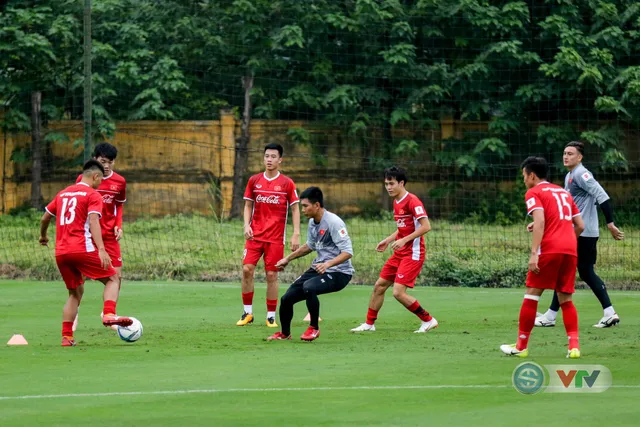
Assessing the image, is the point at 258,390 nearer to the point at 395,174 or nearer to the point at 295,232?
the point at 395,174

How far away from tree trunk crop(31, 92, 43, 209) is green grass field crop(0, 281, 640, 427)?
51.0 ft

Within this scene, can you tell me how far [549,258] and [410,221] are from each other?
2.70 meters

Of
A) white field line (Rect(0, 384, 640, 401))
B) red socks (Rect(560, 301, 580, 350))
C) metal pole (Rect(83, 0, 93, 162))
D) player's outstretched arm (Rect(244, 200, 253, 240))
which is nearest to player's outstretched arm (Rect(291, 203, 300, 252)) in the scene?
player's outstretched arm (Rect(244, 200, 253, 240))

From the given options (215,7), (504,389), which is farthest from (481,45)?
(504,389)

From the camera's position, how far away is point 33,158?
29.5 m

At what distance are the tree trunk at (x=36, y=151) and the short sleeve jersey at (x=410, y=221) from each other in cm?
1893

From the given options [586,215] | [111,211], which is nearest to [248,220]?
[111,211]

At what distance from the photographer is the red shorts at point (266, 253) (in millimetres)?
12992

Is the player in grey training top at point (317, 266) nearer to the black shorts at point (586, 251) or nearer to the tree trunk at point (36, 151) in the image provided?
the black shorts at point (586, 251)

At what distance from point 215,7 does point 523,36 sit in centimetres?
861

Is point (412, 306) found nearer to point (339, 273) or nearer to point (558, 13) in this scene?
point (339, 273)

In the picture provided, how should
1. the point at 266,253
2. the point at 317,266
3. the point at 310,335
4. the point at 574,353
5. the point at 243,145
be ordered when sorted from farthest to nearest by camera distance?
1. the point at 243,145
2. the point at 266,253
3. the point at 317,266
4. the point at 310,335
5. the point at 574,353

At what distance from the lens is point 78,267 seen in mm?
10859

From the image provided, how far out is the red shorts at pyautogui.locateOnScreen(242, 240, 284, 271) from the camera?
42.6ft
